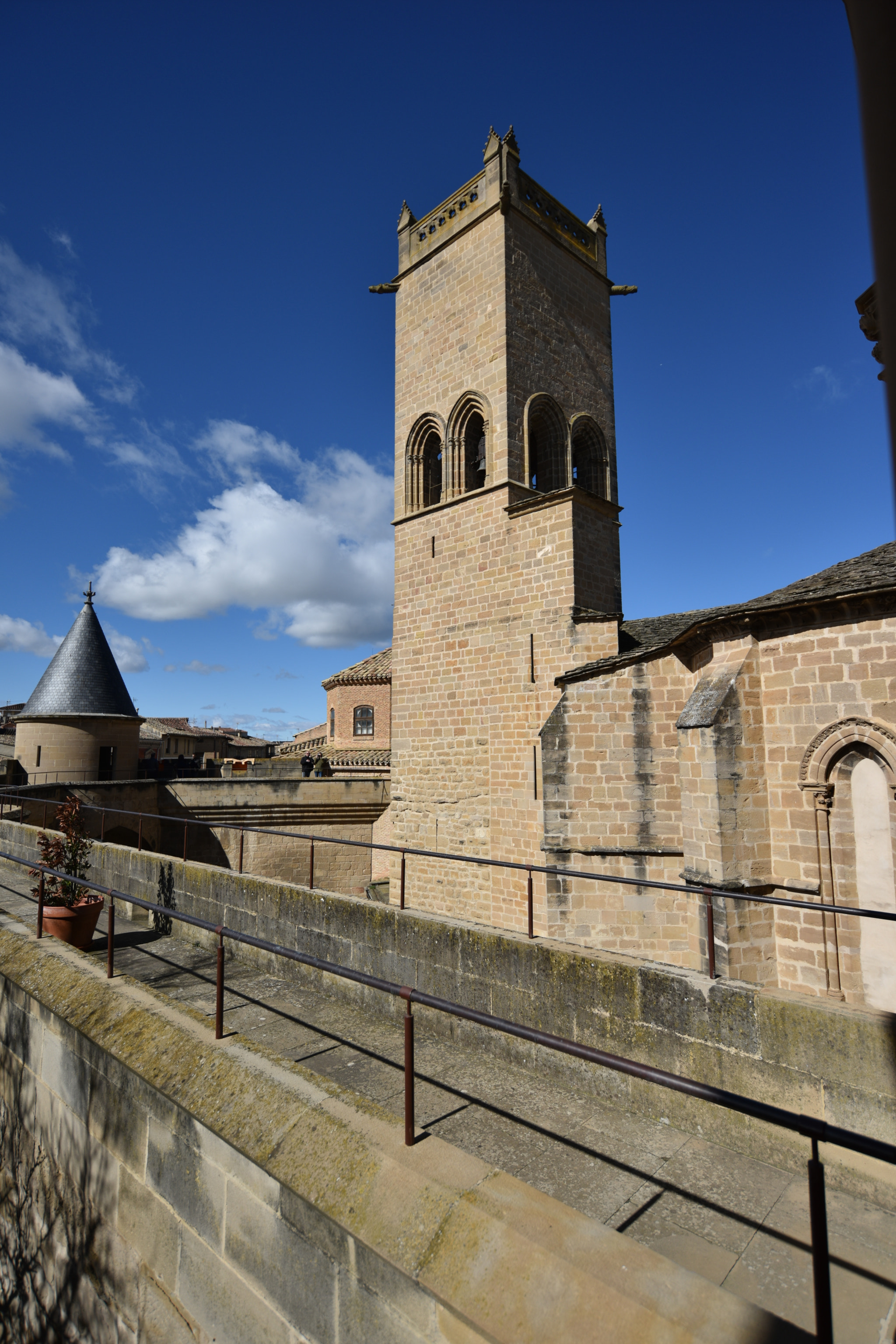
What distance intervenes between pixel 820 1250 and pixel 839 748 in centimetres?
633

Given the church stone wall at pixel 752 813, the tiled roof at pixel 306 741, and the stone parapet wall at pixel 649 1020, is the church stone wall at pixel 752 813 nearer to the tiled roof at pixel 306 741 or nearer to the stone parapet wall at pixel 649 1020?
the stone parapet wall at pixel 649 1020

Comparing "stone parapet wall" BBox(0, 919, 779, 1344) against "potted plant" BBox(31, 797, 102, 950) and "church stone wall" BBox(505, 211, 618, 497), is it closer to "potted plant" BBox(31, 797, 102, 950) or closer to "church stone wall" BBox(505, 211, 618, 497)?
"potted plant" BBox(31, 797, 102, 950)

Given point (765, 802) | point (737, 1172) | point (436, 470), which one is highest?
point (436, 470)

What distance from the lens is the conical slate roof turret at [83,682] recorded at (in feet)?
76.4

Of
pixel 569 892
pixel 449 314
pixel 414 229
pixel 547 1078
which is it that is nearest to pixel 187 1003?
pixel 547 1078

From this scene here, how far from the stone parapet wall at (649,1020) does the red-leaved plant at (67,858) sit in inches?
72.4

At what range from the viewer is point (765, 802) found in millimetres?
7828

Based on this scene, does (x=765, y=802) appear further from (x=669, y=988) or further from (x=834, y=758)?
(x=669, y=988)

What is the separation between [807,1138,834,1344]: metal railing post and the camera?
1.83 m

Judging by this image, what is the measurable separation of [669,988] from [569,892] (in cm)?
537

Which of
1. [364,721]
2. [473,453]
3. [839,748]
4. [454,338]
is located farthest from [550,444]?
[364,721]

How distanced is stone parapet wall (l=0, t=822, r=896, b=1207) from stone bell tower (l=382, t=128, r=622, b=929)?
600cm

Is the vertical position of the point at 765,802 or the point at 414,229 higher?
the point at 414,229

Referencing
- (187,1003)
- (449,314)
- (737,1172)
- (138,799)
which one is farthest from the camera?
(138,799)
